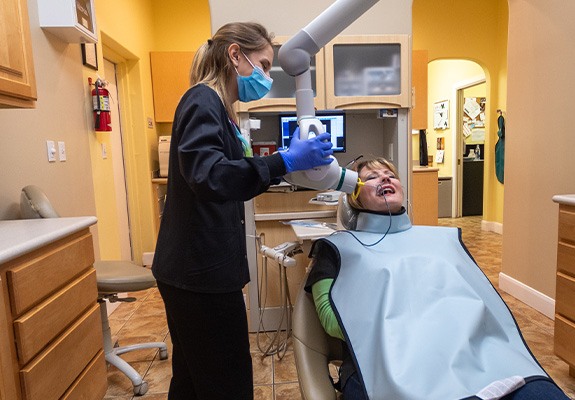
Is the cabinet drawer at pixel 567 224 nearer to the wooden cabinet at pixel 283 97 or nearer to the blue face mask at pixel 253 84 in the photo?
the wooden cabinet at pixel 283 97

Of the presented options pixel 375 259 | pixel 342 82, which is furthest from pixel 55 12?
pixel 375 259

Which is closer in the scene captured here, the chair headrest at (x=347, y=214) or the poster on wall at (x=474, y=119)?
the chair headrest at (x=347, y=214)

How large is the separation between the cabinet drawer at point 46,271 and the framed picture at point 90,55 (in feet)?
5.40

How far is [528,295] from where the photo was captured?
2814 millimetres

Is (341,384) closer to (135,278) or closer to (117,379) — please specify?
(135,278)

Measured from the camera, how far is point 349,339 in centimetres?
110

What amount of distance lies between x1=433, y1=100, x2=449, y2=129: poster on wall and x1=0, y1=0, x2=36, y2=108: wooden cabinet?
233 inches

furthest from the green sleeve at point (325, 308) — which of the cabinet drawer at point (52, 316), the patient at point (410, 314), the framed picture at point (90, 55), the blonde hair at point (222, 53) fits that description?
the framed picture at point (90, 55)

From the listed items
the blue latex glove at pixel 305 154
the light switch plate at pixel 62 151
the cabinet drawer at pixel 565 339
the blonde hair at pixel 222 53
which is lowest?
the cabinet drawer at pixel 565 339

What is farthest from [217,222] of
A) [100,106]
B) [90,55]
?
[90,55]

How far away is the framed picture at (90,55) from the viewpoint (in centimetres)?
266

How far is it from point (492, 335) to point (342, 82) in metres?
1.77

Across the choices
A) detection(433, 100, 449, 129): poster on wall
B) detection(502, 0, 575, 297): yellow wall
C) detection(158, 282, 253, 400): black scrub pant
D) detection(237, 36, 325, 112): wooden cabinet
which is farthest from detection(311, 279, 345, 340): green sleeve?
detection(433, 100, 449, 129): poster on wall

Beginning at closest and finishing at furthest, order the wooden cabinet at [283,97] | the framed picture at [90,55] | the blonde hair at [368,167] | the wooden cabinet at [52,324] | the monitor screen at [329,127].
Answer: the wooden cabinet at [52,324]
the blonde hair at [368,167]
the wooden cabinet at [283,97]
the monitor screen at [329,127]
the framed picture at [90,55]
